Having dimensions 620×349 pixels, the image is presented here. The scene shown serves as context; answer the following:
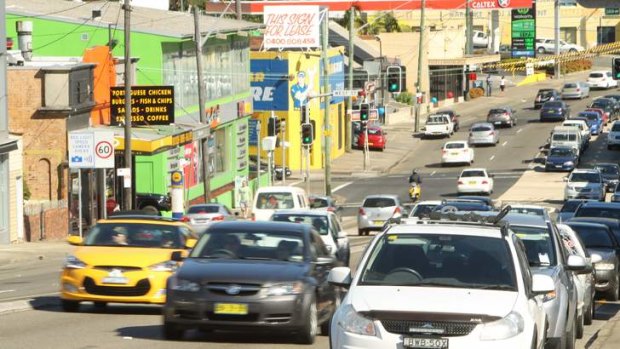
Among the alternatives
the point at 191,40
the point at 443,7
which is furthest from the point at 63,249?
the point at 443,7

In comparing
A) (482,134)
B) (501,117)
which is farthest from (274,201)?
(501,117)

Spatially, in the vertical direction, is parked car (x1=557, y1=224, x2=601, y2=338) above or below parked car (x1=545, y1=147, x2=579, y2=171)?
above

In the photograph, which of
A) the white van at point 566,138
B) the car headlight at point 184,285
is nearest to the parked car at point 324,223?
the car headlight at point 184,285

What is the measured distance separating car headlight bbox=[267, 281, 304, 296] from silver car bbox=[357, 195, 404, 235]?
109 feet

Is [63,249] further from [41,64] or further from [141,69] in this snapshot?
[141,69]

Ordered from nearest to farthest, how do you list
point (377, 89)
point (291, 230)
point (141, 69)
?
point (291, 230), point (141, 69), point (377, 89)

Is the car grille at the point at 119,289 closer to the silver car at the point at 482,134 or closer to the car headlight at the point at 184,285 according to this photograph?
the car headlight at the point at 184,285

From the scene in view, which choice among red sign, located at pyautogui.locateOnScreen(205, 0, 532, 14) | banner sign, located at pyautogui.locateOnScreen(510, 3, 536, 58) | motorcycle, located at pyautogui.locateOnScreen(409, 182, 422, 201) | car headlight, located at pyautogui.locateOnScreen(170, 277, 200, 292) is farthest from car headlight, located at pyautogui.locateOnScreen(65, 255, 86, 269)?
banner sign, located at pyautogui.locateOnScreen(510, 3, 536, 58)

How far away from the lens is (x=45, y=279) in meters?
31.8

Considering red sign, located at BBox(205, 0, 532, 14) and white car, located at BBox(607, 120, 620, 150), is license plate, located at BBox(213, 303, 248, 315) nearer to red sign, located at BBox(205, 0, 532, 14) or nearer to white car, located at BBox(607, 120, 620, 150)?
white car, located at BBox(607, 120, 620, 150)

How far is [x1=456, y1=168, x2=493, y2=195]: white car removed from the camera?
67250mm

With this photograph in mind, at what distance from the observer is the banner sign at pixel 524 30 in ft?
410

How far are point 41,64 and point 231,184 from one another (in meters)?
19.1

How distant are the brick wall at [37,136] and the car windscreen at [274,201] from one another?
10.4 meters
